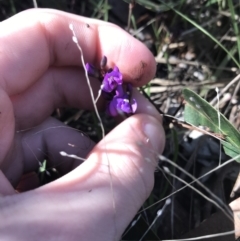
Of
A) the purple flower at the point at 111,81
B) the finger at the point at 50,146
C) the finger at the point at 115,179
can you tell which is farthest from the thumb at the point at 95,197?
the finger at the point at 50,146

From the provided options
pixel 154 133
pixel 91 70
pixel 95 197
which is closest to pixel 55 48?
pixel 91 70

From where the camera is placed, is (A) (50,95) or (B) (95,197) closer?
(B) (95,197)

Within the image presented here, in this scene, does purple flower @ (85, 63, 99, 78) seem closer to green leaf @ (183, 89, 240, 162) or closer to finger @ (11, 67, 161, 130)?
finger @ (11, 67, 161, 130)

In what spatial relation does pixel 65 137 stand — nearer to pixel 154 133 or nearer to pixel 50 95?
pixel 50 95

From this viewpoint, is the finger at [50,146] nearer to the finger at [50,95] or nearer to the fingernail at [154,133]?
the finger at [50,95]

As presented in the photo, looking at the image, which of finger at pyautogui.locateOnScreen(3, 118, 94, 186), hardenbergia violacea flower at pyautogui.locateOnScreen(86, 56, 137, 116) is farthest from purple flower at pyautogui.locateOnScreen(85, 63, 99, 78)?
finger at pyautogui.locateOnScreen(3, 118, 94, 186)

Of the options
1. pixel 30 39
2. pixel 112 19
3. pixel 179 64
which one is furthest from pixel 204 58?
pixel 30 39

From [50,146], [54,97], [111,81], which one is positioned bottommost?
[50,146]

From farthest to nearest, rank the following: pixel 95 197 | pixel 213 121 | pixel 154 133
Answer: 1. pixel 213 121
2. pixel 154 133
3. pixel 95 197
